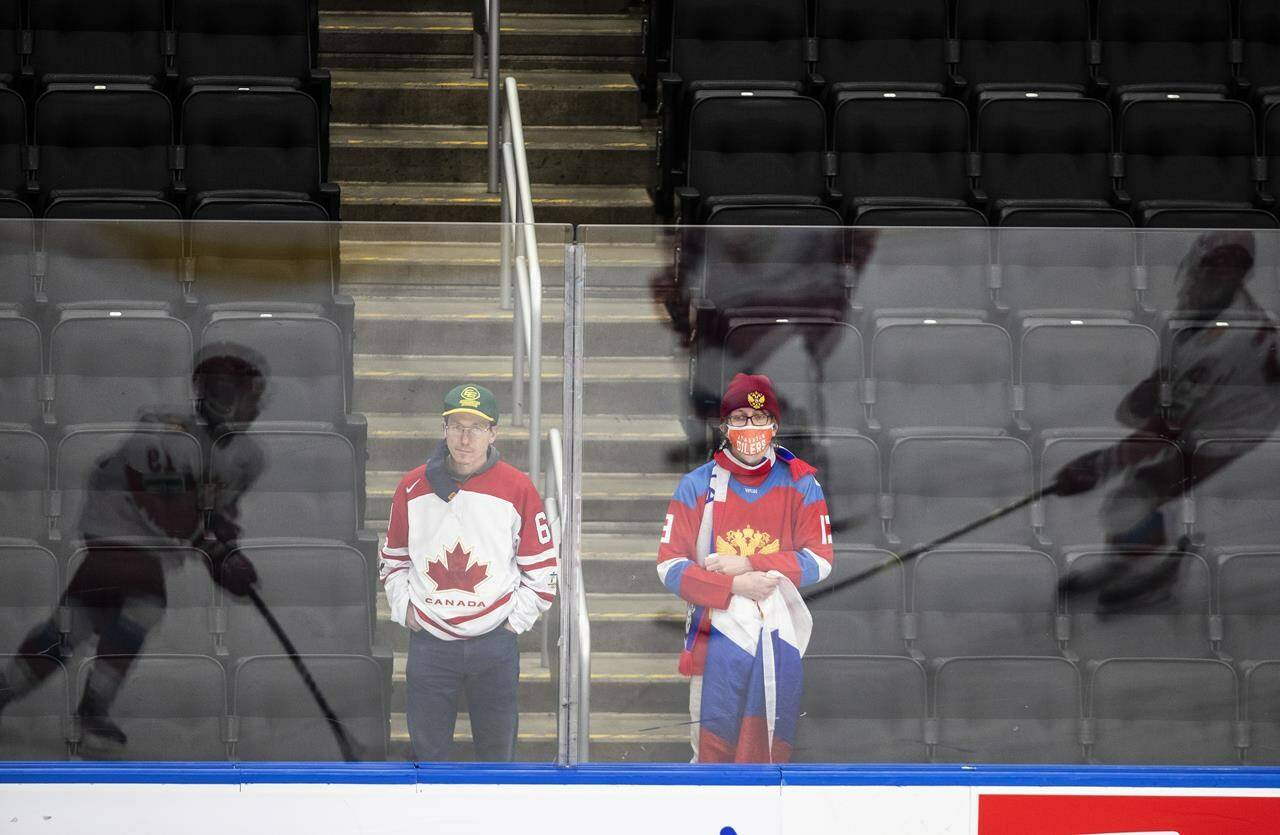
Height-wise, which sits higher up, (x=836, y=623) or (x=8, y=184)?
(x=8, y=184)

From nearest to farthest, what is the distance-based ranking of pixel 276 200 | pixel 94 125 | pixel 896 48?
1. pixel 276 200
2. pixel 94 125
3. pixel 896 48

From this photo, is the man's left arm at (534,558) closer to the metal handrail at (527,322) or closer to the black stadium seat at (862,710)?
the metal handrail at (527,322)

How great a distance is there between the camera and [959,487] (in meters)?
3.96

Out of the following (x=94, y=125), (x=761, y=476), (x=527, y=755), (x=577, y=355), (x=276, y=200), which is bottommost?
(x=527, y=755)

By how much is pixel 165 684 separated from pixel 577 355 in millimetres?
1242

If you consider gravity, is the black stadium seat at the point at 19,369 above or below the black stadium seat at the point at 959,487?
above

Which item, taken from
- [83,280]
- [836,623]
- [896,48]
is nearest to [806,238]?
[836,623]

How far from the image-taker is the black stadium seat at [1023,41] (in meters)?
6.73

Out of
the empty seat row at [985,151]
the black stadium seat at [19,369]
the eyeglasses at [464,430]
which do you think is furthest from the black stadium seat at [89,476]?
the empty seat row at [985,151]

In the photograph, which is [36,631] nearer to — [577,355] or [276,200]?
[577,355]

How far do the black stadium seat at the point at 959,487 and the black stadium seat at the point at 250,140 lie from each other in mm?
2812

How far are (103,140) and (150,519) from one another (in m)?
2.56

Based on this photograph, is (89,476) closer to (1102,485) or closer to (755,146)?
(1102,485)

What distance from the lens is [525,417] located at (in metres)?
3.86
